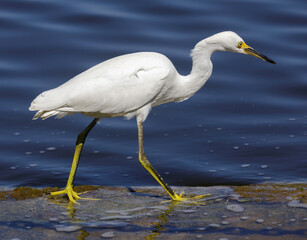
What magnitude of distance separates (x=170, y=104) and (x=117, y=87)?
3.26 meters

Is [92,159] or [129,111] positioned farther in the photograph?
[92,159]

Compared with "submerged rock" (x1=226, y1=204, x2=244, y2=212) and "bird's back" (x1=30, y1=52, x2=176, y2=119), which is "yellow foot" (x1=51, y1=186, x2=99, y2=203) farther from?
"submerged rock" (x1=226, y1=204, x2=244, y2=212)

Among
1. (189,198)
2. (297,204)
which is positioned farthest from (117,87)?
(297,204)

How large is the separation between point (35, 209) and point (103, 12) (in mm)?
Result: 6700

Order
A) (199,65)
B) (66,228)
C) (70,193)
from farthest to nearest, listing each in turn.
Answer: (199,65) < (70,193) < (66,228)

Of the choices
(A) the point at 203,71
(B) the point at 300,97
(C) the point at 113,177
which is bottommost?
(C) the point at 113,177

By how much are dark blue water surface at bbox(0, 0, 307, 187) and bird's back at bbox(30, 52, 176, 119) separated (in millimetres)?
1289

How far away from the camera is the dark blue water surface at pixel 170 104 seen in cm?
754

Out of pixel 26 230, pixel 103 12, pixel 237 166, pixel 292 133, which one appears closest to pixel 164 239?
pixel 26 230

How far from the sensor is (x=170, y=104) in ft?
30.7

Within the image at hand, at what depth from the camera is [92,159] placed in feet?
25.7

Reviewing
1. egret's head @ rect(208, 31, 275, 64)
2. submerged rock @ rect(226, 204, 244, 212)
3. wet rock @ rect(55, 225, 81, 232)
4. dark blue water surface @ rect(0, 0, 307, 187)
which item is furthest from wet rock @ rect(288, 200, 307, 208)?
wet rock @ rect(55, 225, 81, 232)

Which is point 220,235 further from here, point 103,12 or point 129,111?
point 103,12

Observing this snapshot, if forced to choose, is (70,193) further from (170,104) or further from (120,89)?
(170,104)
